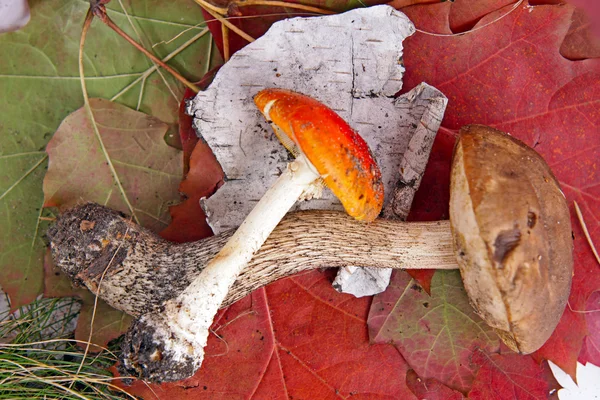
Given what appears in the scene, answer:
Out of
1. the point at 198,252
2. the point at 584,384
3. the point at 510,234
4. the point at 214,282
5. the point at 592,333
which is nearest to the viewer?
the point at 510,234

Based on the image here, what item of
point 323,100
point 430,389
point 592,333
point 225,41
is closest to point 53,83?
point 225,41

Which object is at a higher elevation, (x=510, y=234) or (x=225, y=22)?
(x=225, y=22)

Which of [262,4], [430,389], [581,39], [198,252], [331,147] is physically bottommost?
[430,389]

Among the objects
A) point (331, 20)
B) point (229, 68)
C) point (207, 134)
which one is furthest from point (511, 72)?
point (207, 134)

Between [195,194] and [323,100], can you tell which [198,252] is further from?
[323,100]

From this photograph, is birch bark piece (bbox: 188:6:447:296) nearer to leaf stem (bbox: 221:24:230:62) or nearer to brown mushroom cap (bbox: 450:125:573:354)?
leaf stem (bbox: 221:24:230:62)

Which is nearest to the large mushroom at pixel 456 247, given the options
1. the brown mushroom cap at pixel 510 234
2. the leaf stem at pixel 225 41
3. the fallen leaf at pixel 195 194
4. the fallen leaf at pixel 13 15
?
the brown mushroom cap at pixel 510 234

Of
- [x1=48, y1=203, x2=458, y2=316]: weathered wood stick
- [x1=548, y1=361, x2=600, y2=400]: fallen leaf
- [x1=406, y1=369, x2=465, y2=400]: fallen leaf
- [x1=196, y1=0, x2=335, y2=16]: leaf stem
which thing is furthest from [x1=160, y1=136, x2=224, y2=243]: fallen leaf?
[x1=548, y1=361, x2=600, y2=400]: fallen leaf
